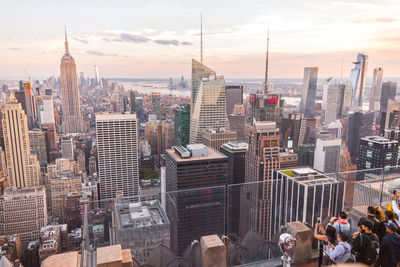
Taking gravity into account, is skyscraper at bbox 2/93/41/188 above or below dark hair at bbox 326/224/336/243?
below

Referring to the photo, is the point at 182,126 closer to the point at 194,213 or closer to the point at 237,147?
the point at 237,147

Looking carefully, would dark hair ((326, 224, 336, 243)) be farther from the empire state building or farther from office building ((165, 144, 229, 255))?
the empire state building

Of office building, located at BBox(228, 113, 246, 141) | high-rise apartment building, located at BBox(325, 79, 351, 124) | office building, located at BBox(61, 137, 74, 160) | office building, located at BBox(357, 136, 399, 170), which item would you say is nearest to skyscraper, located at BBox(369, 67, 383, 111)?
high-rise apartment building, located at BBox(325, 79, 351, 124)

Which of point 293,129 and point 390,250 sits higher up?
point 390,250

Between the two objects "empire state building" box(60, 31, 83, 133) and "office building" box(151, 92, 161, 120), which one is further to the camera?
"empire state building" box(60, 31, 83, 133)

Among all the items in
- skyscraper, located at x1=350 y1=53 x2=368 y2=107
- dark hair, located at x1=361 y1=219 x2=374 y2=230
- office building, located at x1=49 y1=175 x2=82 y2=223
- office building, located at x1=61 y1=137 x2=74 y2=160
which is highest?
skyscraper, located at x1=350 y1=53 x2=368 y2=107

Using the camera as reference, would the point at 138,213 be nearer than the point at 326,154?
Yes

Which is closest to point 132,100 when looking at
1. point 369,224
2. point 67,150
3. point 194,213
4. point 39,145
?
point 67,150
